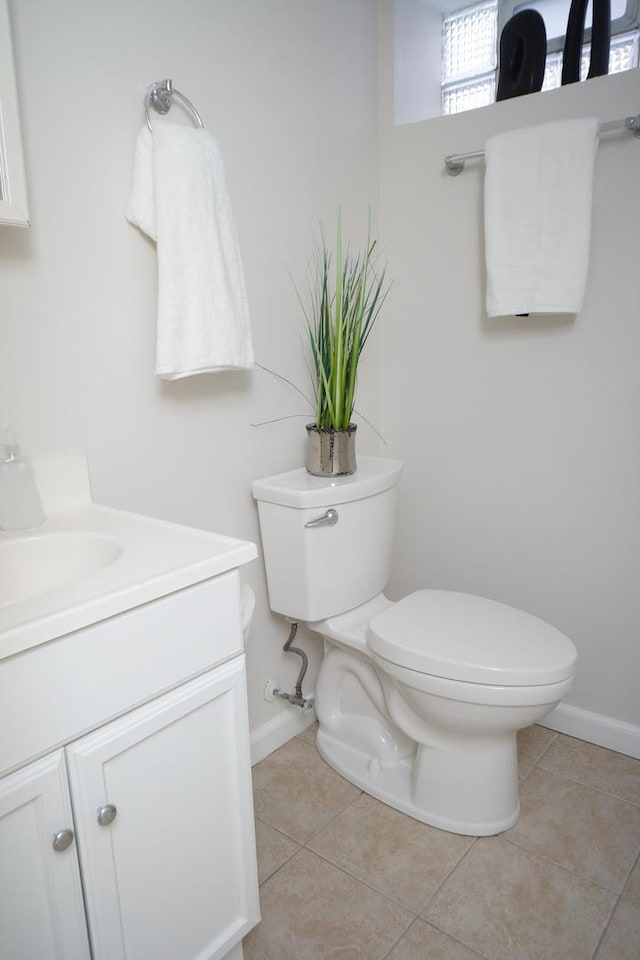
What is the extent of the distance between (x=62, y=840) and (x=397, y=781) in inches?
38.2

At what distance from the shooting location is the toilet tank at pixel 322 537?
4.87 feet

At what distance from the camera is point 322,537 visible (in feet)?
4.92

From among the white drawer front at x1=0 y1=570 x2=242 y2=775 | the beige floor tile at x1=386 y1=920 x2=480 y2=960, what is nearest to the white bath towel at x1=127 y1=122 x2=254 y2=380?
the white drawer front at x1=0 y1=570 x2=242 y2=775

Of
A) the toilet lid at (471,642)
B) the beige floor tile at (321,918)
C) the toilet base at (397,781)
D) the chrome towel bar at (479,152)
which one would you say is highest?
the chrome towel bar at (479,152)

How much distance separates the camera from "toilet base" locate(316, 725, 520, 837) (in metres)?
1.44

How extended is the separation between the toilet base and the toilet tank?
389mm

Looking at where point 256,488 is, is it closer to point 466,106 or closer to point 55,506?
point 55,506

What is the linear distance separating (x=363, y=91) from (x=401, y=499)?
1180mm

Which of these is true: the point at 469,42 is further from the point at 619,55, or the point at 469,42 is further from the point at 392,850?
the point at 392,850

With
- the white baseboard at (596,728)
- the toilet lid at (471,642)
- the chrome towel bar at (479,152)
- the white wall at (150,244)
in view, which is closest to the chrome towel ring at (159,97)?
the white wall at (150,244)

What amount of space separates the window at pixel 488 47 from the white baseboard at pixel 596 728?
5.60 feet

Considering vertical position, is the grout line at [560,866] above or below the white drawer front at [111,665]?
below

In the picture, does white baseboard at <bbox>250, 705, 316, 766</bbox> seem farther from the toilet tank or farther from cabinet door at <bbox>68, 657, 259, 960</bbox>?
cabinet door at <bbox>68, 657, 259, 960</bbox>

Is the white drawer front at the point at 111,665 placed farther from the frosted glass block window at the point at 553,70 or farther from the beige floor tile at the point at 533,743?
the frosted glass block window at the point at 553,70
